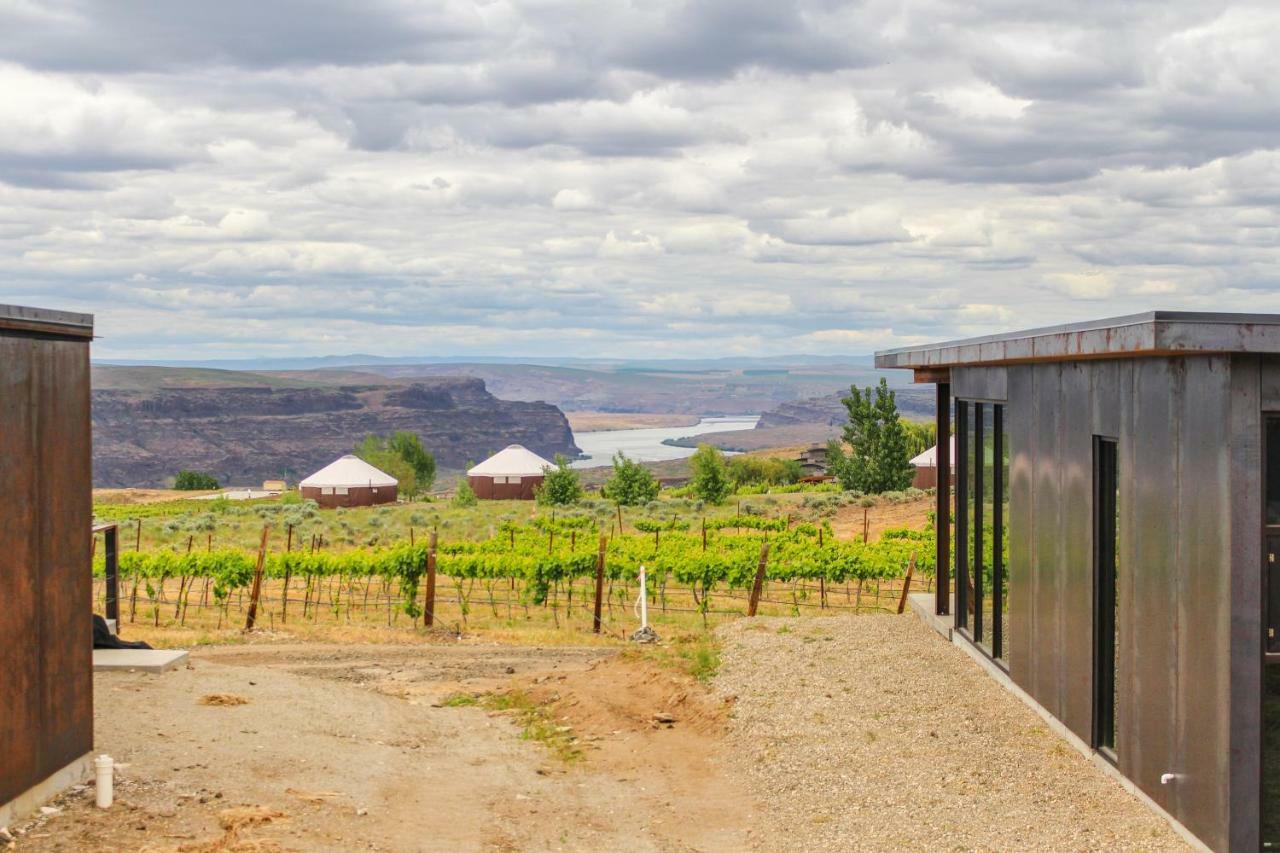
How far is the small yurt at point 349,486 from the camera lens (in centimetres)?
5806

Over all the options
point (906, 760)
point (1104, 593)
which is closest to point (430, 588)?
point (906, 760)

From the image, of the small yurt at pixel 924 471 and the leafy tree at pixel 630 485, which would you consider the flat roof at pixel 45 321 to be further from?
the small yurt at pixel 924 471

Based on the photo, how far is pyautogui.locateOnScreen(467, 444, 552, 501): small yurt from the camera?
60.5 meters

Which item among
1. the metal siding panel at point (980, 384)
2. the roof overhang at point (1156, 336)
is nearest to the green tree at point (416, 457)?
the metal siding panel at point (980, 384)

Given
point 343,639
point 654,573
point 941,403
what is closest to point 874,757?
point 941,403

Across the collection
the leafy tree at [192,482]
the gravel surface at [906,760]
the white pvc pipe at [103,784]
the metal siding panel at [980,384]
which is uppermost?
the metal siding panel at [980,384]

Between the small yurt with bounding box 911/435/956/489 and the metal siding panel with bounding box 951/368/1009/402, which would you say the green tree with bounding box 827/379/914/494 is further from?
the metal siding panel with bounding box 951/368/1009/402

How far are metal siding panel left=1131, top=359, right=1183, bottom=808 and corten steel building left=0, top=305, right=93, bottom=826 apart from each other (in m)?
7.07

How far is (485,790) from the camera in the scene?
33.1ft

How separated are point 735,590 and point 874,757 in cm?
1632

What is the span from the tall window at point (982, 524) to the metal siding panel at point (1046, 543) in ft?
3.49

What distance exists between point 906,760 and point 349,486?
166ft

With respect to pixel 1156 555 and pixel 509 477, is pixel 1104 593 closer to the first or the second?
pixel 1156 555

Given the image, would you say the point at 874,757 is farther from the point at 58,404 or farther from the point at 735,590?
Answer: the point at 735,590
